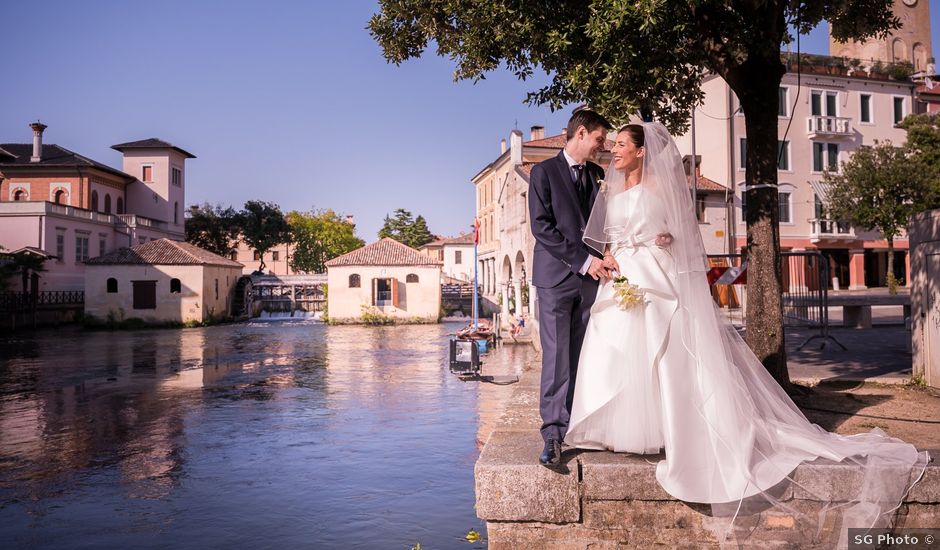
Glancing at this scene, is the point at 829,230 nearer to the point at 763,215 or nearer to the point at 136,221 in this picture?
the point at 763,215

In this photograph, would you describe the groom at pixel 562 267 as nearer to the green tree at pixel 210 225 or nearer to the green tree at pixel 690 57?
the green tree at pixel 690 57

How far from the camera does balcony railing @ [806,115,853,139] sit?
3781 centimetres

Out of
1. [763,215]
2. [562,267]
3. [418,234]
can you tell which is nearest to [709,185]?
[763,215]

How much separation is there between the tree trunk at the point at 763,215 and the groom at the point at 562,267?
3338mm

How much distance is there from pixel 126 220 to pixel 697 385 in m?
54.3

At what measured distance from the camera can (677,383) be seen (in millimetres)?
3822

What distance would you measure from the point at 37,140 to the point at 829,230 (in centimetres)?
5442

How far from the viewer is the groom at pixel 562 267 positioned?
4.07 metres

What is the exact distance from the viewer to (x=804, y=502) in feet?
12.2

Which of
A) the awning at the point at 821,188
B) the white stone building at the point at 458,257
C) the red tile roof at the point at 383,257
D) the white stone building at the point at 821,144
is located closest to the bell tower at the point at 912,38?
the white stone building at the point at 821,144

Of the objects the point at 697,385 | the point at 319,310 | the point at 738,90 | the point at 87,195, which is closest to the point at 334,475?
the point at 697,385

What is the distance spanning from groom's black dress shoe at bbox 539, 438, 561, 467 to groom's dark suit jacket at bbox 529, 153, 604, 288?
94 cm

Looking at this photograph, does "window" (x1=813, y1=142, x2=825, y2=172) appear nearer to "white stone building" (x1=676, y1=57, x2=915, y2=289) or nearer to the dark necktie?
"white stone building" (x1=676, y1=57, x2=915, y2=289)

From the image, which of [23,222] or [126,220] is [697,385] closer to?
[23,222]
